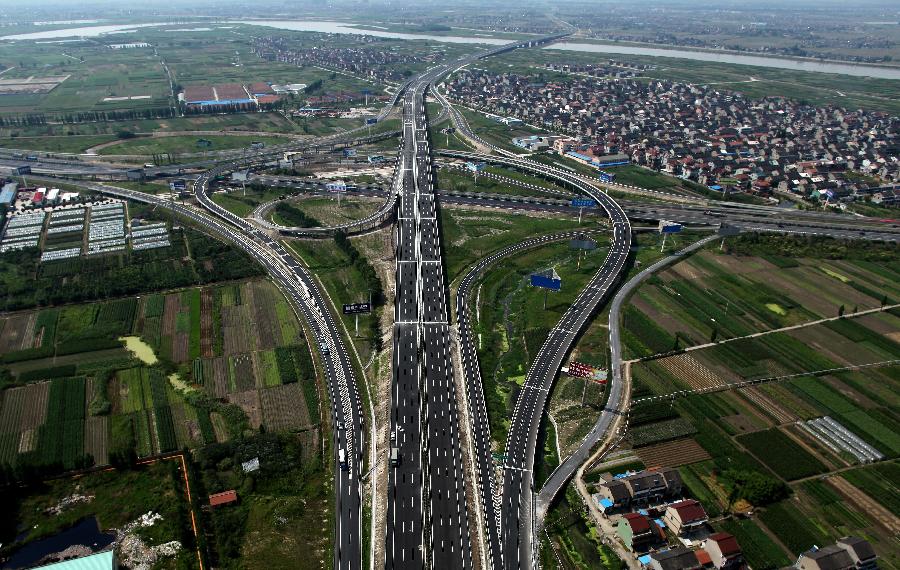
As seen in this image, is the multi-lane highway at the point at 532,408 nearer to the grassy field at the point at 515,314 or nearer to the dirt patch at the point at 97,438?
the grassy field at the point at 515,314

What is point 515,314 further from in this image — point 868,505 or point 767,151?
point 767,151

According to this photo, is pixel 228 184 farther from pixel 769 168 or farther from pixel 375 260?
pixel 769 168

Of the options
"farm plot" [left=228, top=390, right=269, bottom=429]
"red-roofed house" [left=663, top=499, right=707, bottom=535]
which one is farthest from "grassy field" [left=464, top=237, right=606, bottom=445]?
"farm plot" [left=228, top=390, right=269, bottom=429]

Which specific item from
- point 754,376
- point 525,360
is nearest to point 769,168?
point 754,376

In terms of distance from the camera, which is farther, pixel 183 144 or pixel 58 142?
pixel 58 142

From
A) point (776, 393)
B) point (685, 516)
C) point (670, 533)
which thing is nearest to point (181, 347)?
point (670, 533)

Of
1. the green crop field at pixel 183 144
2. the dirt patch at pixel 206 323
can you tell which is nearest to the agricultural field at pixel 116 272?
the dirt patch at pixel 206 323

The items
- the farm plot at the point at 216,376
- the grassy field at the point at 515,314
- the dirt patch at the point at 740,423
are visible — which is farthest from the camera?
the grassy field at the point at 515,314
